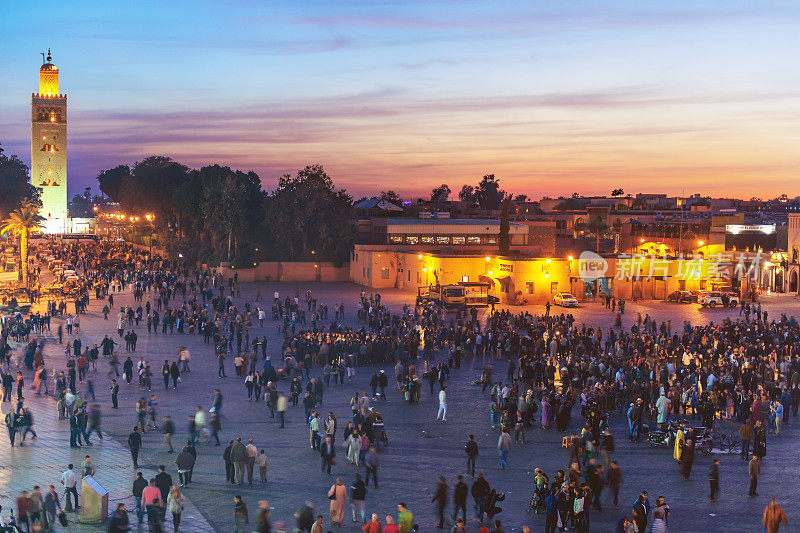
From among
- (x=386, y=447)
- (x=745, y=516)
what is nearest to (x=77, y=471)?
(x=386, y=447)

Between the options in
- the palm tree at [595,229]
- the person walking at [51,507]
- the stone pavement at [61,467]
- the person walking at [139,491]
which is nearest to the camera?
the person walking at [51,507]

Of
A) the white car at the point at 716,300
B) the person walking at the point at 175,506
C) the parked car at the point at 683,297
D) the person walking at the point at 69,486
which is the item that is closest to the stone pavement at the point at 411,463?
the person walking at the point at 175,506

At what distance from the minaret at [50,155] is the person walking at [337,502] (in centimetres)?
12882

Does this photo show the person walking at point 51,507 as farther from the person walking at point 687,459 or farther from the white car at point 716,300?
the white car at point 716,300

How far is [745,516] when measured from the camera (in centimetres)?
1445

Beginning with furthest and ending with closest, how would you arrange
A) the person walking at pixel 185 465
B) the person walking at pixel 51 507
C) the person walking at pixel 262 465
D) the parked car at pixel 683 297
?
the parked car at pixel 683 297 < the person walking at pixel 262 465 < the person walking at pixel 185 465 < the person walking at pixel 51 507

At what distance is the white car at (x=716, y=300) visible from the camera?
4625cm

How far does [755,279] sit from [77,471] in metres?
50.0

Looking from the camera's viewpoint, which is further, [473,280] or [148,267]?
[148,267]

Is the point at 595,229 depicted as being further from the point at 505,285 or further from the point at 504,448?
the point at 504,448

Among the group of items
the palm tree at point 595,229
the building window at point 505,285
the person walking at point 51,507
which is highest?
the palm tree at point 595,229

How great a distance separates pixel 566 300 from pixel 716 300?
319 inches

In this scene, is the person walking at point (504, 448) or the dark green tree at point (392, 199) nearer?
the person walking at point (504, 448)

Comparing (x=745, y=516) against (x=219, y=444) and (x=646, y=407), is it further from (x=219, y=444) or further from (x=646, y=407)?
(x=219, y=444)
